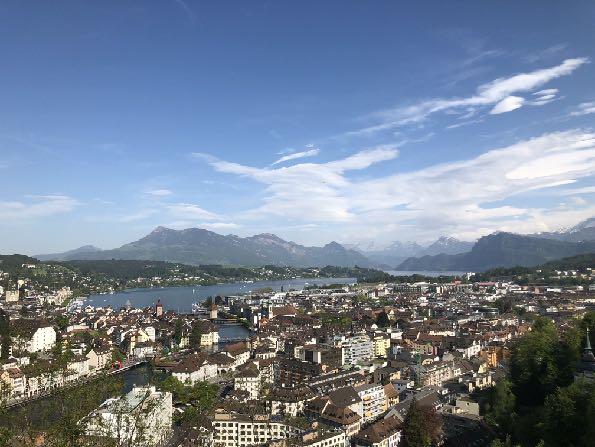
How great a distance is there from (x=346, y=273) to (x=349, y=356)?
6804 centimetres

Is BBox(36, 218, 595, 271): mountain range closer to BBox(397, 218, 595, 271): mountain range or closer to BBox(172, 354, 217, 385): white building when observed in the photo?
BBox(397, 218, 595, 271): mountain range

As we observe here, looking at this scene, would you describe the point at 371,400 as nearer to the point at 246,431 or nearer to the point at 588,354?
the point at 246,431

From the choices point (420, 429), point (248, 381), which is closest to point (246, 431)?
point (420, 429)

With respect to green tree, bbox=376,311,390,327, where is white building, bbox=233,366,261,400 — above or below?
below

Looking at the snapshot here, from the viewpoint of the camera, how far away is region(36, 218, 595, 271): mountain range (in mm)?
91688

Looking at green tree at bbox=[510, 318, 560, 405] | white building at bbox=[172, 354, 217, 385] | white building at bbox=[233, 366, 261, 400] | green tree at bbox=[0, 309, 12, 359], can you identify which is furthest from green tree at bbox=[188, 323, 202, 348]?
green tree at bbox=[510, 318, 560, 405]

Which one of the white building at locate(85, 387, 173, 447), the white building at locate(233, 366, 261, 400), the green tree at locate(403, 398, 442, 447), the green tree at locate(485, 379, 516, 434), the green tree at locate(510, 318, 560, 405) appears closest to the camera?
the white building at locate(85, 387, 173, 447)

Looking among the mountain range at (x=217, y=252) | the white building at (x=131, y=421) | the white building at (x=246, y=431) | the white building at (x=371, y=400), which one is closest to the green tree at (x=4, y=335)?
the white building at (x=246, y=431)

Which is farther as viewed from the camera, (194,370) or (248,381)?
(194,370)

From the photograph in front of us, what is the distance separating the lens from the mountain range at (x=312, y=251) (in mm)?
91688

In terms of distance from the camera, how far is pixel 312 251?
643 ft

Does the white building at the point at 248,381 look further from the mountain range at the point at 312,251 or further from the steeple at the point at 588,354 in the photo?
the mountain range at the point at 312,251

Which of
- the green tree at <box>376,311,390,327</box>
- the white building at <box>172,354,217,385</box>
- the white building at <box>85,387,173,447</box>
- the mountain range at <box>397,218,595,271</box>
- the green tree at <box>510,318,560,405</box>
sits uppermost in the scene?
the mountain range at <box>397,218,595,271</box>

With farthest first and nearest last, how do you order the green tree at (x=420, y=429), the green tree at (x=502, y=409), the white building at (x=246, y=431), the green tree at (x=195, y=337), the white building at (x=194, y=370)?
the green tree at (x=195, y=337)
the white building at (x=194, y=370)
the white building at (x=246, y=431)
the green tree at (x=502, y=409)
the green tree at (x=420, y=429)
